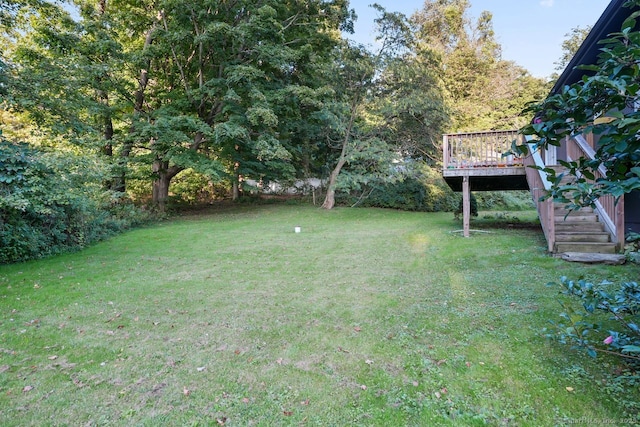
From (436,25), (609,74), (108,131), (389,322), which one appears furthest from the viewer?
(436,25)

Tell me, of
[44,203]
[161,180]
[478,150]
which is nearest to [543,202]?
[478,150]

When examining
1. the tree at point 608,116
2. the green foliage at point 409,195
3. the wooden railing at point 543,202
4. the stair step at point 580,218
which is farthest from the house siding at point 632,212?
the green foliage at point 409,195

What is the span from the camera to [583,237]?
626cm

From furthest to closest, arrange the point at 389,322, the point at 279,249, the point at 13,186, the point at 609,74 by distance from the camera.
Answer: the point at 279,249 < the point at 13,186 < the point at 389,322 < the point at 609,74

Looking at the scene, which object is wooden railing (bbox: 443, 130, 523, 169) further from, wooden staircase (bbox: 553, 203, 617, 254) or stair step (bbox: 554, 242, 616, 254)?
stair step (bbox: 554, 242, 616, 254)

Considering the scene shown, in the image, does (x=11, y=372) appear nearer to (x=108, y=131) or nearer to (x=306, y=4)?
(x=108, y=131)

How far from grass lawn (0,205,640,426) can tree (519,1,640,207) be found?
5.06ft

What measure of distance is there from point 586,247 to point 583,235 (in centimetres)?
27

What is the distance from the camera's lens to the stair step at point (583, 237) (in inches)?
243

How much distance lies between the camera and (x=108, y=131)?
592 inches

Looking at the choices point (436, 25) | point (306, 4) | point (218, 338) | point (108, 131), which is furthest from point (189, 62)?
point (436, 25)

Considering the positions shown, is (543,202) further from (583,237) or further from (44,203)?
(44,203)

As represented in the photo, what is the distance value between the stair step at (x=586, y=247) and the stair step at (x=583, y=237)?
17 centimetres

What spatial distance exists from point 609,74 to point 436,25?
27354 mm
